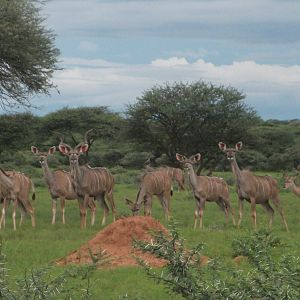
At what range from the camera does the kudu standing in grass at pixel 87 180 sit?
1655cm

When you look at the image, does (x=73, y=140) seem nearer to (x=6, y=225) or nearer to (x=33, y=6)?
(x=33, y=6)

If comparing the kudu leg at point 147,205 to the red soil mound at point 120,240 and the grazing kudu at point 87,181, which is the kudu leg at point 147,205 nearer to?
the grazing kudu at point 87,181

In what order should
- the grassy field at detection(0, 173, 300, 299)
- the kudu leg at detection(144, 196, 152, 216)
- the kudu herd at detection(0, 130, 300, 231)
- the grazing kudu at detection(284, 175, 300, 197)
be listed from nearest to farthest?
the grassy field at detection(0, 173, 300, 299) < the kudu herd at detection(0, 130, 300, 231) < the kudu leg at detection(144, 196, 152, 216) < the grazing kudu at detection(284, 175, 300, 197)

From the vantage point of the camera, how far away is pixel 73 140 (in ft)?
131

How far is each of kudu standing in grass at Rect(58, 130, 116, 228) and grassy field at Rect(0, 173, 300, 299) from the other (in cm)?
52

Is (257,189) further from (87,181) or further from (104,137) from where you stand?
(104,137)

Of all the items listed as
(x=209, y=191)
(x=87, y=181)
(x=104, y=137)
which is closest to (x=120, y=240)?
(x=209, y=191)

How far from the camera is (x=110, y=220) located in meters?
16.9

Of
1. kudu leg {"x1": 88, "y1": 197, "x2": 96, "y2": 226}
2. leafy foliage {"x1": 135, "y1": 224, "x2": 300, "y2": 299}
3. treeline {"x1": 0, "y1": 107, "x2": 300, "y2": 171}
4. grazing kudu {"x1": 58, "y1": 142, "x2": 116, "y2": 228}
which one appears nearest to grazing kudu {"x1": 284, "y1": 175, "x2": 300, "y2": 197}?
grazing kudu {"x1": 58, "y1": 142, "x2": 116, "y2": 228}

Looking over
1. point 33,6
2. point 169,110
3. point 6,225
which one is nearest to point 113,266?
point 6,225

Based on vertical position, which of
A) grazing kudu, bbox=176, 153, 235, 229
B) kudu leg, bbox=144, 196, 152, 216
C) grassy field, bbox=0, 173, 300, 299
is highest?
grazing kudu, bbox=176, 153, 235, 229

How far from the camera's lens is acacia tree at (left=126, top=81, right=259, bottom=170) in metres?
34.3

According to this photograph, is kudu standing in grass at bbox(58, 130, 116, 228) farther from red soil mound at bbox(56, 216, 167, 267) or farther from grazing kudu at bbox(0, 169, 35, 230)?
red soil mound at bbox(56, 216, 167, 267)

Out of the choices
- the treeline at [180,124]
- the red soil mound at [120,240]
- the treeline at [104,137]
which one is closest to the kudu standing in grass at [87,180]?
the red soil mound at [120,240]
